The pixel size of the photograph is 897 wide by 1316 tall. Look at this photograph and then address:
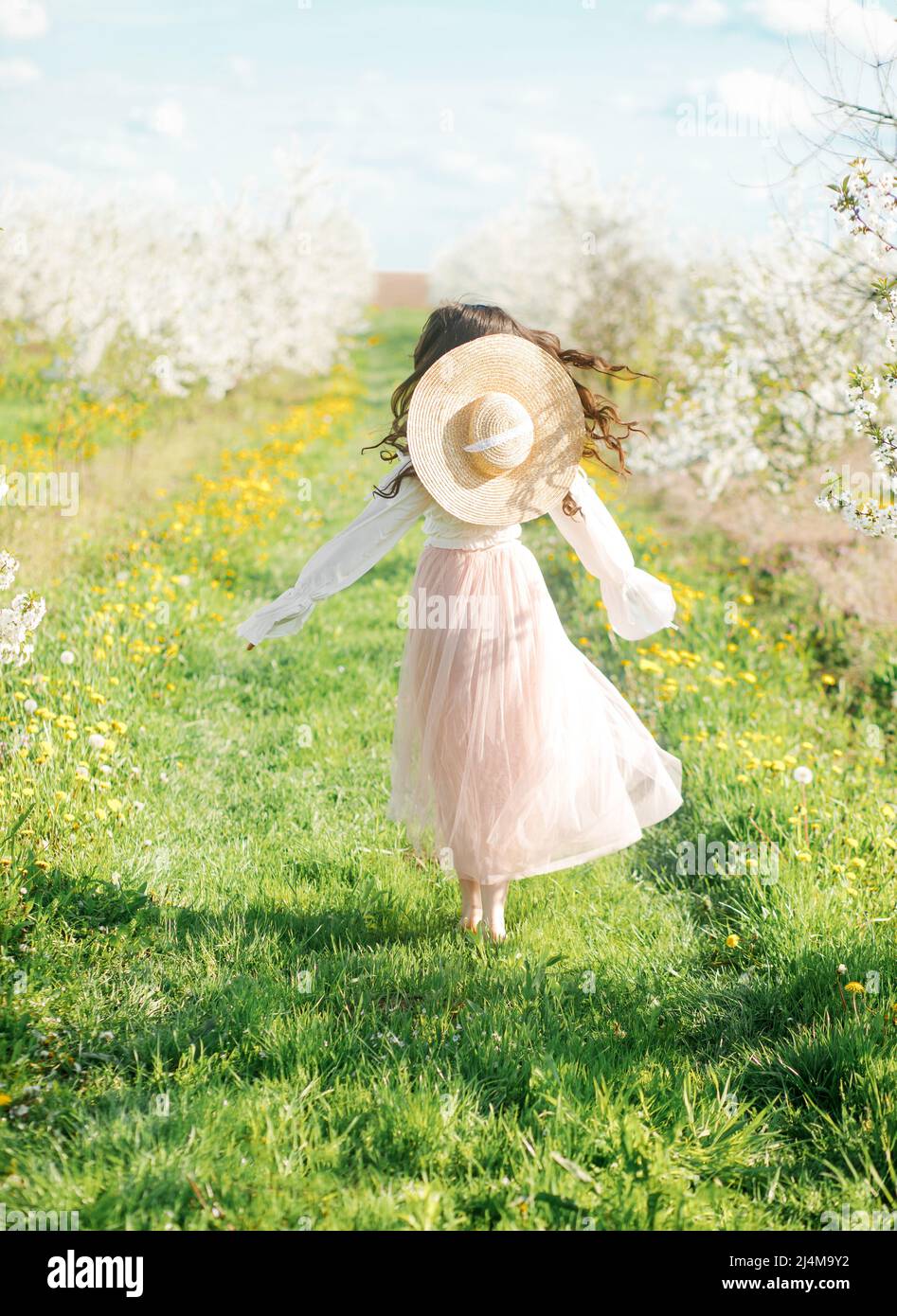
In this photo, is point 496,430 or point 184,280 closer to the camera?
point 496,430

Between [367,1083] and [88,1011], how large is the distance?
2.77 ft

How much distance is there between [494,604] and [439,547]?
299 millimetres

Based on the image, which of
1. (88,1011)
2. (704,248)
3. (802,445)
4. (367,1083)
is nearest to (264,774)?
(88,1011)

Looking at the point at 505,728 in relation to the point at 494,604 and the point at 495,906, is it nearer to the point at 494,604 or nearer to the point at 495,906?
the point at 494,604

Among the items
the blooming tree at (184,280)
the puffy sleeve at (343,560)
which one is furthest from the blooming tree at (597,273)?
the puffy sleeve at (343,560)

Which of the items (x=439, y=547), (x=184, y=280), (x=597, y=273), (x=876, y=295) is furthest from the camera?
(x=597, y=273)

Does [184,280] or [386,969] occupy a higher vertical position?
[184,280]

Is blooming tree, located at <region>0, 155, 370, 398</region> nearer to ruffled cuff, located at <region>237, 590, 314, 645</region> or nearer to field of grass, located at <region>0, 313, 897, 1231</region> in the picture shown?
field of grass, located at <region>0, 313, 897, 1231</region>

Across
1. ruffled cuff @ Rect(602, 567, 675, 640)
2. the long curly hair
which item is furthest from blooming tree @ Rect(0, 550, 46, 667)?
ruffled cuff @ Rect(602, 567, 675, 640)

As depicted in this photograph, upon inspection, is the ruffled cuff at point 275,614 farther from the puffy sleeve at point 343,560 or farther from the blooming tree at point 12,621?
the blooming tree at point 12,621

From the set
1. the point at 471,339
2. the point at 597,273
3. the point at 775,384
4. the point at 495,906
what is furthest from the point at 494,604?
the point at 597,273

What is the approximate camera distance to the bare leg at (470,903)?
3.62 meters

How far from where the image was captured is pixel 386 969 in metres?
3.24

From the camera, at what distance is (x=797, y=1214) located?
241cm
